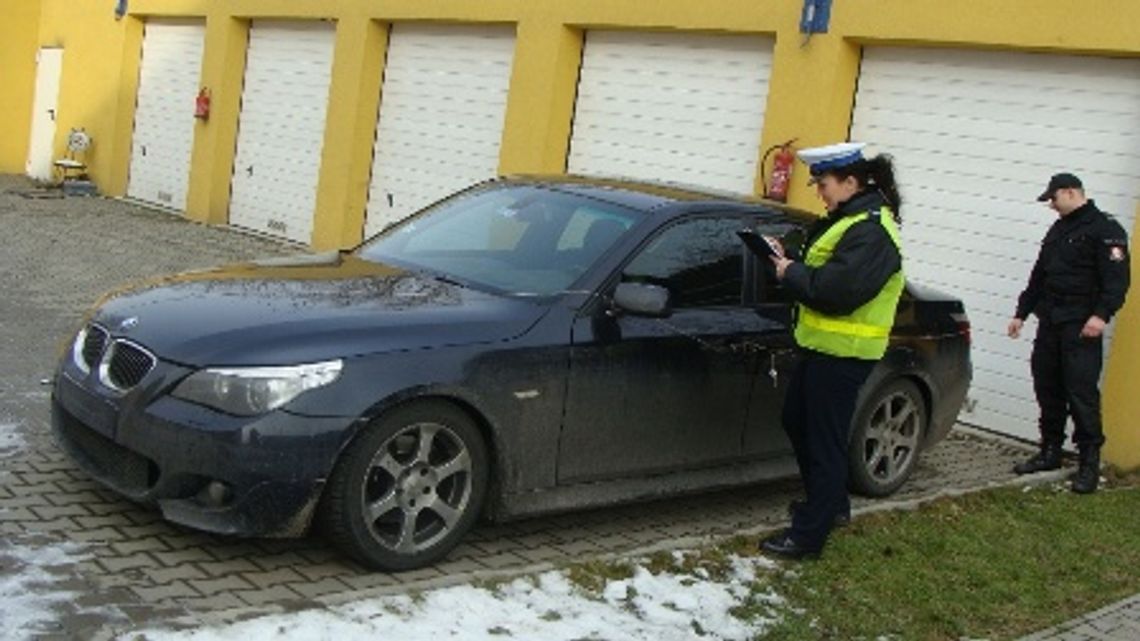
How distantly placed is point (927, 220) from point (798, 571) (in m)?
4.87

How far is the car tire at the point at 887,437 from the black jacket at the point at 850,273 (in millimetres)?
1387

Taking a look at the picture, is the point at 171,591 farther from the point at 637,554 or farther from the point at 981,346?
the point at 981,346

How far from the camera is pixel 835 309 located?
5648 millimetres

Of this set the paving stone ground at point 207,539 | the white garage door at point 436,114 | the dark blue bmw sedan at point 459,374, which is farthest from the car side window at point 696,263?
the white garage door at point 436,114

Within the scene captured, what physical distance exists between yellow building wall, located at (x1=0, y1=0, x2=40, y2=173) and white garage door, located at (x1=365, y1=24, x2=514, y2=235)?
11075 millimetres

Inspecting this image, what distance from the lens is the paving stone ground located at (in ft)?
15.2

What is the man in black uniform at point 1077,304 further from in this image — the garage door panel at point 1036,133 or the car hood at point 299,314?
the car hood at point 299,314

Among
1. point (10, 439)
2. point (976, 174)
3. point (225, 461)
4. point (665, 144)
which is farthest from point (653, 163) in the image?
point (225, 461)

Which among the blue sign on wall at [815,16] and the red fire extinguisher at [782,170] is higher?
the blue sign on wall at [815,16]

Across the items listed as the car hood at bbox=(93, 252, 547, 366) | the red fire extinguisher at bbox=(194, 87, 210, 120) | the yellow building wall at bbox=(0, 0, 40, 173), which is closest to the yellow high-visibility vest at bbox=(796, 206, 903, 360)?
the car hood at bbox=(93, 252, 547, 366)

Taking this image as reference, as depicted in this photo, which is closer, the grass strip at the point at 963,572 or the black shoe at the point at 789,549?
the grass strip at the point at 963,572

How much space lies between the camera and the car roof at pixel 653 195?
6234 millimetres

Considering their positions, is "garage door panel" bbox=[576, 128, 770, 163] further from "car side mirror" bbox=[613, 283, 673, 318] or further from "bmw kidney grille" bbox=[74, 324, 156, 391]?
"bmw kidney grille" bbox=[74, 324, 156, 391]

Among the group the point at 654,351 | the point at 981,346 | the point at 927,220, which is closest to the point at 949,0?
the point at 927,220
